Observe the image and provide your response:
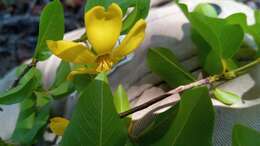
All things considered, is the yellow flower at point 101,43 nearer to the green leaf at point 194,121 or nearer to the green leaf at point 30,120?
the green leaf at point 194,121

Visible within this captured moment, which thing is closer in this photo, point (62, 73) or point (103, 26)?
point (103, 26)

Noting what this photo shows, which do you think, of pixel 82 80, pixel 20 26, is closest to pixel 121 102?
pixel 82 80

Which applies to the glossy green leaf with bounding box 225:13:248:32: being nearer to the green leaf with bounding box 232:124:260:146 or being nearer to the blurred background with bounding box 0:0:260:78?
the green leaf with bounding box 232:124:260:146

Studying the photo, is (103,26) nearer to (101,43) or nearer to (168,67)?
(101,43)

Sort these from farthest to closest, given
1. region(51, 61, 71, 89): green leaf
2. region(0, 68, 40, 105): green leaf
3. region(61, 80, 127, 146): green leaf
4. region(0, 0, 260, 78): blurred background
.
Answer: region(0, 0, 260, 78): blurred background, region(51, 61, 71, 89): green leaf, region(0, 68, 40, 105): green leaf, region(61, 80, 127, 146): green leaf

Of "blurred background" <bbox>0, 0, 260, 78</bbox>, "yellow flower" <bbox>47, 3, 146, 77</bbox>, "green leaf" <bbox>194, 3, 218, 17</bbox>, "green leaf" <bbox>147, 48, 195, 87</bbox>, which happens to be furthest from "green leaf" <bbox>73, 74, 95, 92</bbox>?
"blurred background" <bbox>0, 0, 260, 78</bbox>

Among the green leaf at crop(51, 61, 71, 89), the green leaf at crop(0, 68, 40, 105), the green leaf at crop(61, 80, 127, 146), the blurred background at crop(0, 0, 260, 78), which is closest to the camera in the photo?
the green leaf at crop(61, 80, 127, 146)

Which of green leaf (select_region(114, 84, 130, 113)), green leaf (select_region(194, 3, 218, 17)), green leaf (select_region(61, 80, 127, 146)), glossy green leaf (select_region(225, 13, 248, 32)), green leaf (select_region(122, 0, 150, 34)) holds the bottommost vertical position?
green leaf (select_region(114, 84, 130, 113))
